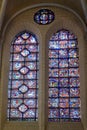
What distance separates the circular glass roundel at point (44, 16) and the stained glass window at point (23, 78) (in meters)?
0.66

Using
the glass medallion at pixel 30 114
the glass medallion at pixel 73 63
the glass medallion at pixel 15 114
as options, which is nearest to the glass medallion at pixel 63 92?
the glass medallion at pixel 73 63

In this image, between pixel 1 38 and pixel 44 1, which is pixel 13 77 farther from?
pixel 44 1

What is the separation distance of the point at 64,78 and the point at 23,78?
1567mm

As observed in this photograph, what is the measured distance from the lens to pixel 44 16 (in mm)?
15727

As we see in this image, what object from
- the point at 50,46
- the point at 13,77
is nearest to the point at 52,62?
the point at 50,46

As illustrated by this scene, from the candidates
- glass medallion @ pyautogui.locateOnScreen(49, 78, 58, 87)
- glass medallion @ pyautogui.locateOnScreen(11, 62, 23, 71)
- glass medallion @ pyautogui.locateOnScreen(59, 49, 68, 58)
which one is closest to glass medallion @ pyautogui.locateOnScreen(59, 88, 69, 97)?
glass medallion @ pyautogui.locateOnScreen(49, 78, 58, 87)

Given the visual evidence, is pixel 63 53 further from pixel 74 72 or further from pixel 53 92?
pixel 53 92

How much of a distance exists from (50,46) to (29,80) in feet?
5.24

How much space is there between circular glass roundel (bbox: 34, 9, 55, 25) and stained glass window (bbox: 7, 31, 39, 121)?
0.66 meters

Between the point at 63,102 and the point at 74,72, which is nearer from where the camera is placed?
the point at 63,102

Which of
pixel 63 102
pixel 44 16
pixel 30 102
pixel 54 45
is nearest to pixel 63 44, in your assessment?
pixel 54 45

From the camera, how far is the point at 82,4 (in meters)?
14.8

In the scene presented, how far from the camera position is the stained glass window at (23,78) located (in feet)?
47.1

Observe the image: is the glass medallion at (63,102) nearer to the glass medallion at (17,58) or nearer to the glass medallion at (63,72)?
the glass medallion at (63,72)
